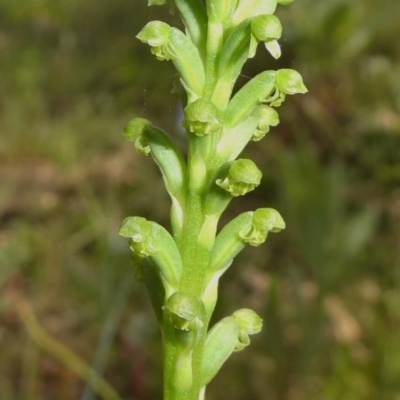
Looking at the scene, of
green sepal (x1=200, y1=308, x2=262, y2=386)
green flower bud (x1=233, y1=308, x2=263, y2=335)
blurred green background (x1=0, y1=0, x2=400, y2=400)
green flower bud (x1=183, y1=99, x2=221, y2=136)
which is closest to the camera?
green flower bud (x1=183, y1=99, x2=221, y2=136)

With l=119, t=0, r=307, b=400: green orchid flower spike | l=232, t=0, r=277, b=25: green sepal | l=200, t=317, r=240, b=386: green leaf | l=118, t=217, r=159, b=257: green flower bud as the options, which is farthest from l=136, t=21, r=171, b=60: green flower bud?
l=200, t=317, r=240, b=386: green leaf

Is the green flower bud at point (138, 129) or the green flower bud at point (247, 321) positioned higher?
the green flower bud at point (138, 129)

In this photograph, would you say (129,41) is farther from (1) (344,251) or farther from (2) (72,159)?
(1) (344,251)

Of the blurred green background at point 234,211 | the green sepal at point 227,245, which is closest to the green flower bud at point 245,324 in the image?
the green sepal at point 227,245

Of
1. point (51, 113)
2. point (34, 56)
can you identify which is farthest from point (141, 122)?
point (34, 56)

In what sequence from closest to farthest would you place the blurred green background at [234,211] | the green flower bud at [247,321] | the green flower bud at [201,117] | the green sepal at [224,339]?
the green flower bud at [201,117] → the green sepal at [224,339] → the green flower bud at [247,321] → the blurred green background at [234,211]

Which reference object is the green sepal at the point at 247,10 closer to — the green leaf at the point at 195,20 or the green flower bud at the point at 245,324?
the green leaf at the point at 195,20

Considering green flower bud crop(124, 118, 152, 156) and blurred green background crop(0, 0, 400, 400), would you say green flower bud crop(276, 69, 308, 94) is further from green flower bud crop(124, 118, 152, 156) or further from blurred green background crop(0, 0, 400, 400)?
blurred green background crop(0, 0, 400, 400)
